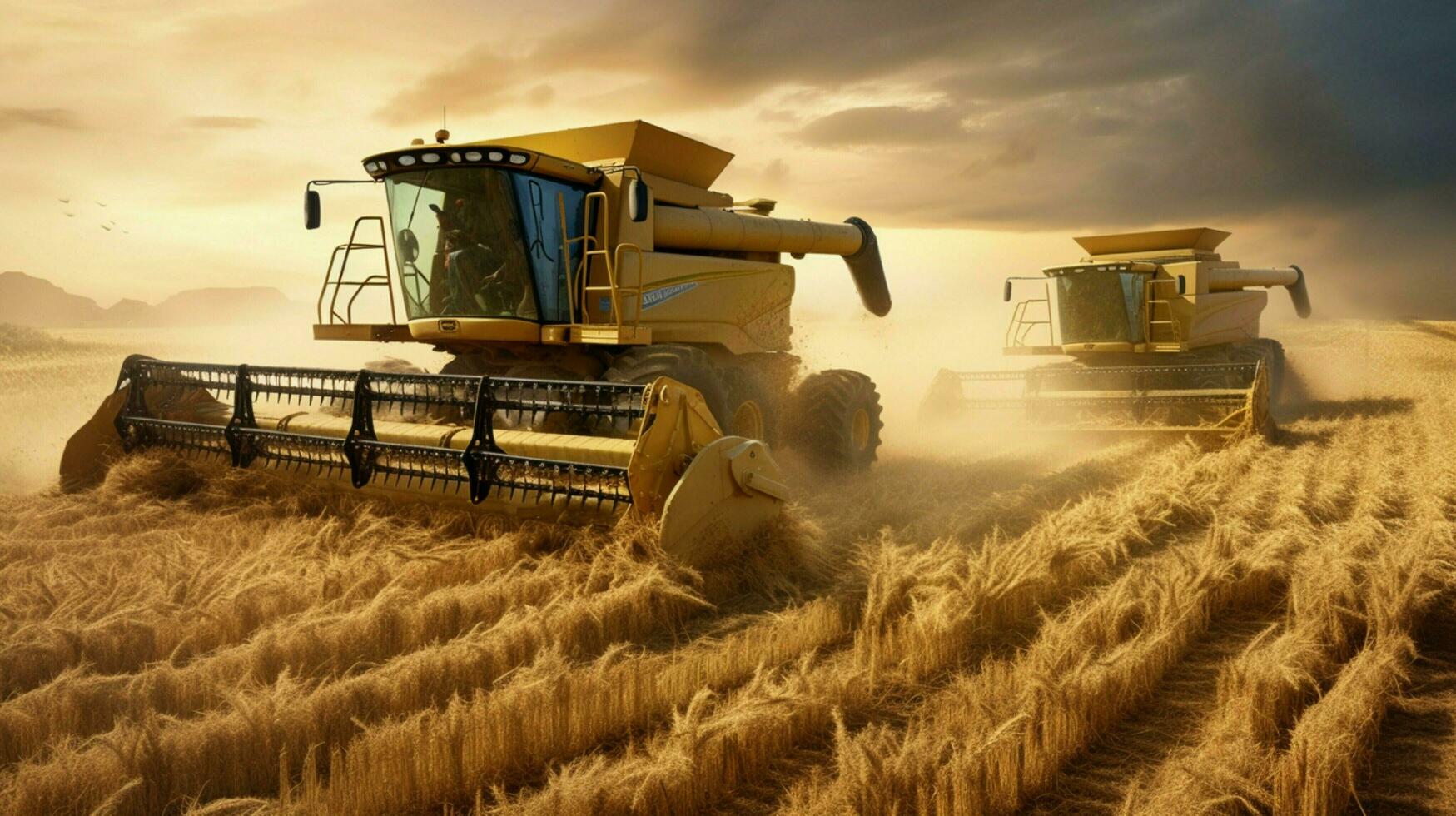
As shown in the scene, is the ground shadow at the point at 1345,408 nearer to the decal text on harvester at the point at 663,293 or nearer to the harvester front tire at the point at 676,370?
the decal text on harvester at the point at 663,293

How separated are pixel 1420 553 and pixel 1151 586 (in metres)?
1.71

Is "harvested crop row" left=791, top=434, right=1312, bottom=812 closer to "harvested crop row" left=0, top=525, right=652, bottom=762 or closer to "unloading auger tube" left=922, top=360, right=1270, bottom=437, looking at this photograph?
"harvested crop row" left=0, top=525, right=652, bottom=762

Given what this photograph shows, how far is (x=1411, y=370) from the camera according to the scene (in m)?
20.8

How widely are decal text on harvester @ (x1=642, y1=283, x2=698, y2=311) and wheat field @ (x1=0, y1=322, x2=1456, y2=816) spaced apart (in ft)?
6.34

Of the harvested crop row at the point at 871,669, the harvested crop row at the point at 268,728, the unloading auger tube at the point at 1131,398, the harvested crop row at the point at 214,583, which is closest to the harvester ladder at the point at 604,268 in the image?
the harvested crop row at the point at 214,583

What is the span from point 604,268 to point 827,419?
2694 mm

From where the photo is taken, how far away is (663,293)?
797cm

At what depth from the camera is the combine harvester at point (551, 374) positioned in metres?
5.59

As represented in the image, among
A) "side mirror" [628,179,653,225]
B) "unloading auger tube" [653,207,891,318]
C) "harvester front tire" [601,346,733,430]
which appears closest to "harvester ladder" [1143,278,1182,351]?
"unloading auger tube" [653,207,891,318]

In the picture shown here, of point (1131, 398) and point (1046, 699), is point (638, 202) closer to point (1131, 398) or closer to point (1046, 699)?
point (1046, 699)

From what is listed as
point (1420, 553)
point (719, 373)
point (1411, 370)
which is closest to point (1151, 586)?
point (1420, 553)

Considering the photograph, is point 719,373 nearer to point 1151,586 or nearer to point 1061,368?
point 1151,586

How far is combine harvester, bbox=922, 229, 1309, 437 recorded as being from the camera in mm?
11375

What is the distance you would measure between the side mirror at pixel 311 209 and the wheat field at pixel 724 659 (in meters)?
1.92
